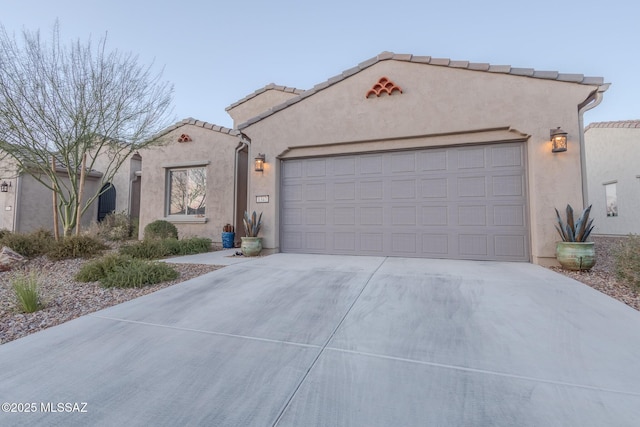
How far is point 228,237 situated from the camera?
8.49 meters

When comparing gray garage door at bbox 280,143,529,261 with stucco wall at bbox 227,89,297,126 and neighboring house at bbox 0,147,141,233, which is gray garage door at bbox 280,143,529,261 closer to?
stucco wall at bbox 227,89,297,126

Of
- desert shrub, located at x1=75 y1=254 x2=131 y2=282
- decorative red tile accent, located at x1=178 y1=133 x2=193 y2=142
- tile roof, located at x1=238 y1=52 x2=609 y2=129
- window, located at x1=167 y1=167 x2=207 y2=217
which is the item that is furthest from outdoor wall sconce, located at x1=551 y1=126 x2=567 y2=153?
decorative red tile accent, located at x1=178 y1=133 x2=193 y2=142

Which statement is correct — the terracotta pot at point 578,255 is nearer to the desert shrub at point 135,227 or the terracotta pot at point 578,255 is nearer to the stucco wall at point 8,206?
the desert shrub at point 135,227

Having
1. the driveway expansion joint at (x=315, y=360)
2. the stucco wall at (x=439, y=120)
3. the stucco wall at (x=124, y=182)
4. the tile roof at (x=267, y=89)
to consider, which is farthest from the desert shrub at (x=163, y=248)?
the stucco wall at (x=124, y=182)

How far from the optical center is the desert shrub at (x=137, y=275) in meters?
4.11

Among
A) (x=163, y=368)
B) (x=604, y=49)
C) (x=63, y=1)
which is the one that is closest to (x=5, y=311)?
(x=163, y=368)

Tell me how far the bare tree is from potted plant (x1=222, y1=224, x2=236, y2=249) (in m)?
3.55

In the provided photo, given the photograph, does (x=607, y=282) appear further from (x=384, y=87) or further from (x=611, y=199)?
(x=611, y=199)

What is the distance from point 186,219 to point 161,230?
0.93 metres

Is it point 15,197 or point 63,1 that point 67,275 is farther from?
point 15,197

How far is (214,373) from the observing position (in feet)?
6.23

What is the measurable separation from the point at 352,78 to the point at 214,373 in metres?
6.40

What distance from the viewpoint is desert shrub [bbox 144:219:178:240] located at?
27.6 ft

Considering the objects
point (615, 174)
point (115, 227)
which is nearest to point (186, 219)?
point (115, 227)
